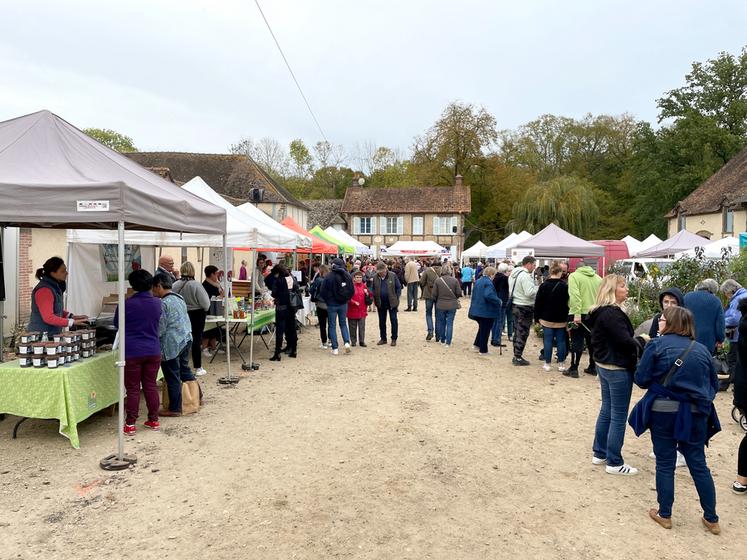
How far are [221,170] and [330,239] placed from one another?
20.6 meters

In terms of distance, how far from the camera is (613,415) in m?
4.57

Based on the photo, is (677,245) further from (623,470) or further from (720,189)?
(720,189)

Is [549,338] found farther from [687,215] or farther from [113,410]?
[687,215]

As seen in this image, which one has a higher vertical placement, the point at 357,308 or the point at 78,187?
the point at 78,187

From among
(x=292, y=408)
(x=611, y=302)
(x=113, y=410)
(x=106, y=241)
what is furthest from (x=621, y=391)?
(x=106, y=241)

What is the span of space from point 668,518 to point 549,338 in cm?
530

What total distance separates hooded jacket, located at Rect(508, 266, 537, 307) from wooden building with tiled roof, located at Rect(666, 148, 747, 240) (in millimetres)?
23815

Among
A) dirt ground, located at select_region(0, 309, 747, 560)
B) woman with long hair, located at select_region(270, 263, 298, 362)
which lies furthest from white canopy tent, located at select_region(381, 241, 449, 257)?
dirt ground, located at select_region(0, 309, 747, 560)

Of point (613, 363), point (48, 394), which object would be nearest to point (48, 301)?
point (48, 394)

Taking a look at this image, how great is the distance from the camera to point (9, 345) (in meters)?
9.88

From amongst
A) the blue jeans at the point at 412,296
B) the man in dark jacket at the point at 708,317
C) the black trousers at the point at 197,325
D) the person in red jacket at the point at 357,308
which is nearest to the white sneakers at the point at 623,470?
the man in dark jacket at the point at 708,317

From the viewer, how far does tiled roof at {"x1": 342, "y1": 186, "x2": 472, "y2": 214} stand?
45725 mm

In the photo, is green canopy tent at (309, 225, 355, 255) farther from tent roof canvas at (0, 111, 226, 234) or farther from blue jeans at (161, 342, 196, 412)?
tent roof canvas at (0, 111, 226, 234)

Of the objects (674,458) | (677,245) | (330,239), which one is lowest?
(674,458)
